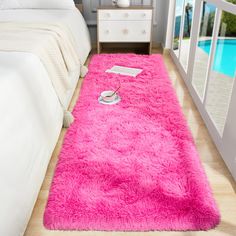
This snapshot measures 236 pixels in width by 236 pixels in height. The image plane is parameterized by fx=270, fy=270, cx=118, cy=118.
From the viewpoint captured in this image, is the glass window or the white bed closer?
the white bed

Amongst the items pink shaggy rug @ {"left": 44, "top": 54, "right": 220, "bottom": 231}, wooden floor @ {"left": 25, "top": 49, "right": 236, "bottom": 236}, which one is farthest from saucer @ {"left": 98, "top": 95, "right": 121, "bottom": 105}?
wooden floor @ {"left": 25, "top": 49, "right": 236, "bottom": 236}

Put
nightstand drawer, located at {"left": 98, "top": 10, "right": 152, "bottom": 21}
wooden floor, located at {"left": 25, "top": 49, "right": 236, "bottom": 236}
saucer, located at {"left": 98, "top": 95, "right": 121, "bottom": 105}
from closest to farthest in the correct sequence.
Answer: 1. wooden floor, located at {"left": 25, "top": 49, "right": 236, "bottom": 236}
2. saucer, located at {"left": 98, "top": 95, "right": 121, "bottom": 105}
3. nightstand drawer, located at {"left": 98, "top": 10, "right": 152, "bottom": 21}

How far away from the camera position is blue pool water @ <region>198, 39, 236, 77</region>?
5.24 ft

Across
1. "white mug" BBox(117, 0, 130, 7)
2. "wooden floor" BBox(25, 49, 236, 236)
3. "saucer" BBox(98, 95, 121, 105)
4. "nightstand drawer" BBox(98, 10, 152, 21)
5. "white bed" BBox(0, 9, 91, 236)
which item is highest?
"white mug" BBox(117, 0, 130, 7)

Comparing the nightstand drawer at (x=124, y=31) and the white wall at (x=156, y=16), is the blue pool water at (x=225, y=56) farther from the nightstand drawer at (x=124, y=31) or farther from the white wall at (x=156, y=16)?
the white wall at (x=156, y=16)

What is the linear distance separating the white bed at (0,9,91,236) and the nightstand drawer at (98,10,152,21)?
68.1 inches

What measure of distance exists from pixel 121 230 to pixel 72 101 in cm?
127

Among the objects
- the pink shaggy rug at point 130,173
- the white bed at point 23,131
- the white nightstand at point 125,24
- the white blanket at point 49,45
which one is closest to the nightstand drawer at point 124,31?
the white nightstand at point 125,24

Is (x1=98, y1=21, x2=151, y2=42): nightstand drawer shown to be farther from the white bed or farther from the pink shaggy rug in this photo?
the white bed

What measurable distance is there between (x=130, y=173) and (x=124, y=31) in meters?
2.14

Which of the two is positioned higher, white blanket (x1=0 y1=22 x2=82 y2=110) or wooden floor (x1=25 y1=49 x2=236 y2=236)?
white blanket (x1=0 y1=22 x2=82 y2=110)

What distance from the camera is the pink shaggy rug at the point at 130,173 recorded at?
1184mm

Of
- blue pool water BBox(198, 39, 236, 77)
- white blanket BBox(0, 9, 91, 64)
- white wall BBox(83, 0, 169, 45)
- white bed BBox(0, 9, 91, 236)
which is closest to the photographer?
white bed BBox(0, 9, 91, 236)

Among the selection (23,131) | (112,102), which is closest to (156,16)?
(112,102)
